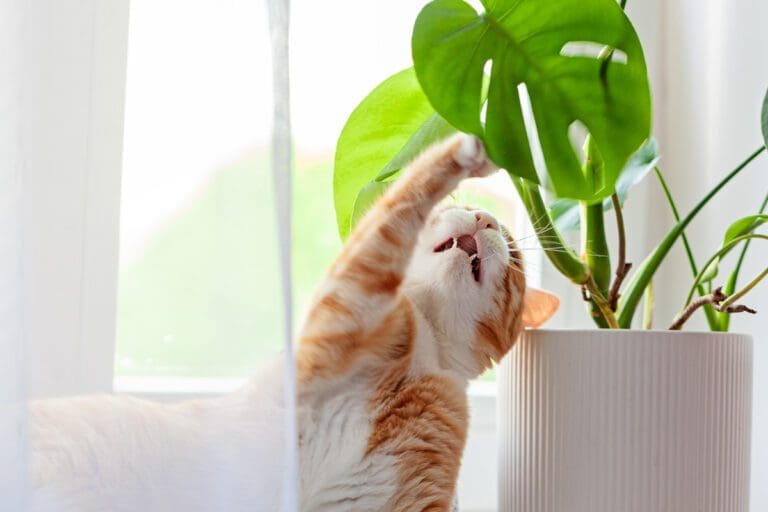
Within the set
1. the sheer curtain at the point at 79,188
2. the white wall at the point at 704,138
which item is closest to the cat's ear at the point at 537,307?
the white wall at the point at 704,138

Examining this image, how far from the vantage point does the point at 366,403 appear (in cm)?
83

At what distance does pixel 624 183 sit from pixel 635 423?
0.28 m

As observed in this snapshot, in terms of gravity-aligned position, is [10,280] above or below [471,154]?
below

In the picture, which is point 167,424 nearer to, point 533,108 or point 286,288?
point 286,288

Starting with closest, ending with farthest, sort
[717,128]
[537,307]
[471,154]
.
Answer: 1. [471,154]
2. [537,307]
3. [717,128]

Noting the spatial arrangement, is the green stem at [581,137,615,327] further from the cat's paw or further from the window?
the window

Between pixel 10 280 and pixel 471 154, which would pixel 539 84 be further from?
pixel 10 280

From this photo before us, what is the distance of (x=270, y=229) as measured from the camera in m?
0.66

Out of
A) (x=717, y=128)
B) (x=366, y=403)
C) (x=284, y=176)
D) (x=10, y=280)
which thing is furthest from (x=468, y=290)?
(x=717, y=128)

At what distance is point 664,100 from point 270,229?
3.53ft

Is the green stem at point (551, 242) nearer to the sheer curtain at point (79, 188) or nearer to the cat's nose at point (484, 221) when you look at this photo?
the cat's nose at point (484, 221)

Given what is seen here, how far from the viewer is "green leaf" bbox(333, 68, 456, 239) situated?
0.99 m

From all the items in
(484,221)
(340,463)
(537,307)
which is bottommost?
(340,463)

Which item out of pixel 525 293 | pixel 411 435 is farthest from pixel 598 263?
pixel 411 435
